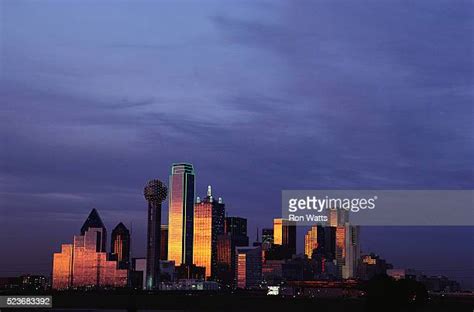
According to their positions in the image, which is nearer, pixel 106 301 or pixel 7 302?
pixel 7 302

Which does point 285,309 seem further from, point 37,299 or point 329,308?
point 37,299

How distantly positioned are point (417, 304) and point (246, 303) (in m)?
148

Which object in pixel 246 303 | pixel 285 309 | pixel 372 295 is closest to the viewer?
pixel 372 295

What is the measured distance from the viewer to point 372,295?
12469 mm

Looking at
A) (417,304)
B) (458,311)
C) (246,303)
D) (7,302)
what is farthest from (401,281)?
(246,303)

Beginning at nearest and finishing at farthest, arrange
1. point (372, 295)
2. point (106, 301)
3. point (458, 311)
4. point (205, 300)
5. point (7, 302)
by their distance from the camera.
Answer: point (372, 295)
point (7, 302)
point (458, 311)
point (205, 300)
point (106, 301)

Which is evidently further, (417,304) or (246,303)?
(246,303)

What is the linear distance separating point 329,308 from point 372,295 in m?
142

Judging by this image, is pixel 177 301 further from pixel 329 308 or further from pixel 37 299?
pixel 37 299

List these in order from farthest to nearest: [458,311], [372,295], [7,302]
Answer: [458,311] < [7,302] < [372,295]

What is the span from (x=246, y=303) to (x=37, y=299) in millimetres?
94283

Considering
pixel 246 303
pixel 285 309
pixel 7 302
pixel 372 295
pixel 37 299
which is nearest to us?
pixel 372 295

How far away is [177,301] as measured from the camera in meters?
183

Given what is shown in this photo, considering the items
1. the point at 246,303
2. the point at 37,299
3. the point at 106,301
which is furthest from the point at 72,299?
the point at 37,299
